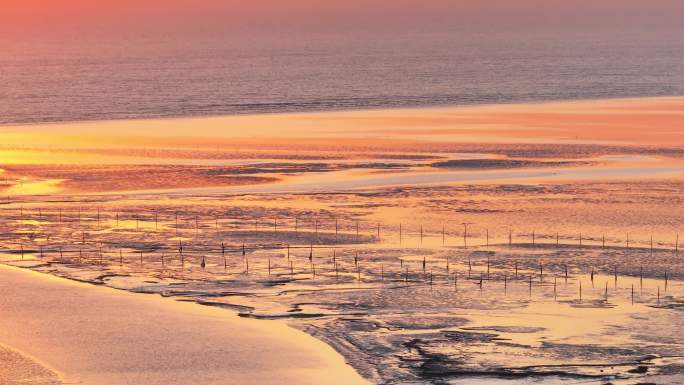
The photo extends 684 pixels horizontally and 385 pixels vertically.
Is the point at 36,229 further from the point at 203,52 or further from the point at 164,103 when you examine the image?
the point at 203,52

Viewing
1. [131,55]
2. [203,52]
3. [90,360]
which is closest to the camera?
[90,360]

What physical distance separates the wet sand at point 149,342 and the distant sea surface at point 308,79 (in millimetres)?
45880

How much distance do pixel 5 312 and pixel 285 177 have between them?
20.7m

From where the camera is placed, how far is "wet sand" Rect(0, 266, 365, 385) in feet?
69.4

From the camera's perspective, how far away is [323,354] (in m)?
22.4

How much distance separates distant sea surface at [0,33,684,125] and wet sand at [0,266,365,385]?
45.9 metres

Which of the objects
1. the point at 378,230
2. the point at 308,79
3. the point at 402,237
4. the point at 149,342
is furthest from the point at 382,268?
the point at 308,79

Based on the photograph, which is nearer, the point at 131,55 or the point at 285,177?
the point at 285,177

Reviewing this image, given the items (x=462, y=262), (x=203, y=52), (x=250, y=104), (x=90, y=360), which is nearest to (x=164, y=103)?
(x=250, y=104)

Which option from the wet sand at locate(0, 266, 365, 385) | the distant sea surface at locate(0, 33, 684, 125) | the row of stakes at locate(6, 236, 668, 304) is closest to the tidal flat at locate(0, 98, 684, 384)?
the row of stakes at locate(6, 236, 668, 304)

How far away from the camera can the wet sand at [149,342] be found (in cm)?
2116

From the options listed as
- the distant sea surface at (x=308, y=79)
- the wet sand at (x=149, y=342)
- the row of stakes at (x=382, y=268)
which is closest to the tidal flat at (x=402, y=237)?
the row of stakes at (x=382, y=268)

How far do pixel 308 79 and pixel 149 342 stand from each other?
90.6 m

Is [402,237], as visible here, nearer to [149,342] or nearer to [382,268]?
[382,268]
